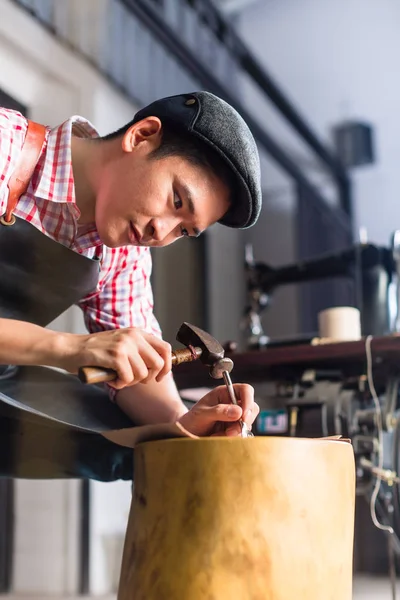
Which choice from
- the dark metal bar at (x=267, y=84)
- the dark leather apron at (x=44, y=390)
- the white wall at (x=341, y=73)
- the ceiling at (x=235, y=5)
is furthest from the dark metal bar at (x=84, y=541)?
the ceiling at (x=235, y=5)

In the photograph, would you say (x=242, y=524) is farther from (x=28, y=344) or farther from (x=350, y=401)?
(x=350, y=401)

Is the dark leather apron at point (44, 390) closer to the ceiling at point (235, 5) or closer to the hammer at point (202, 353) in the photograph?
the hammer at point (202, 353)

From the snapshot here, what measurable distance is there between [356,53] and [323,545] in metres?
2.69

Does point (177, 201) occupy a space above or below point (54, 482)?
above

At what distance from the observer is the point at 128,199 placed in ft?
2.86

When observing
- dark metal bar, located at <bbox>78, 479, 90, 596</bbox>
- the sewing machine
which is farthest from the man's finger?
dark metal bar, located at <bbox>78, 479, 90, 596</bbox>

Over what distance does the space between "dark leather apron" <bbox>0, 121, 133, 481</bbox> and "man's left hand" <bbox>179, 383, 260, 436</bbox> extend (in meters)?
0.11

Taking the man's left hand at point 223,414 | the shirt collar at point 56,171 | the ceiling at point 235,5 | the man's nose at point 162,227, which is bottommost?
the man's left hand at point 223,414

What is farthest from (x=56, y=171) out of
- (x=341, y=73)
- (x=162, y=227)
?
(x=341, y=73)

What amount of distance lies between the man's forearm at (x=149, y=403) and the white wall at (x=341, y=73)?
1951 millimetres

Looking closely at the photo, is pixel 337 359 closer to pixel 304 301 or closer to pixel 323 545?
pixel 323 545

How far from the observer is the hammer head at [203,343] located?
0.80 metres

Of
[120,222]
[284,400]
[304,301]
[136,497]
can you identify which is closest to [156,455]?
[136,497]

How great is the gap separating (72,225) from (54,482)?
61 cm
